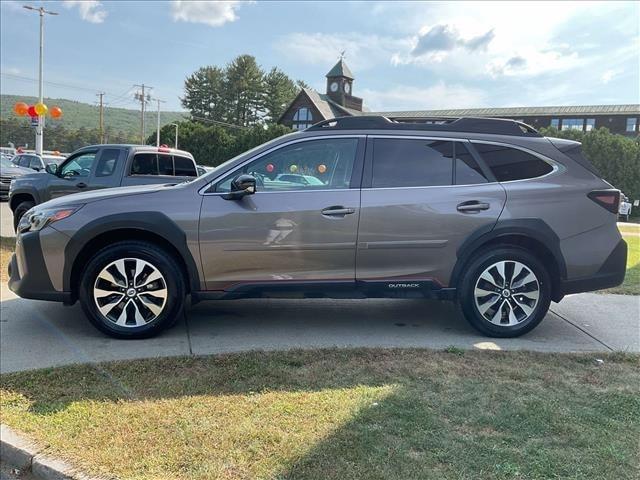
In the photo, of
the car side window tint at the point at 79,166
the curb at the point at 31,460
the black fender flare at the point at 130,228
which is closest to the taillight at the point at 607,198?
the black fender flare at the point at 130,228

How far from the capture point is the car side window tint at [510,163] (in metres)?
4.73

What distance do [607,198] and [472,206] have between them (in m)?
1.23

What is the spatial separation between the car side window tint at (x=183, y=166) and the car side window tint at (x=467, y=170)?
6.08 meters

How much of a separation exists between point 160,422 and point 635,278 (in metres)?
7.18

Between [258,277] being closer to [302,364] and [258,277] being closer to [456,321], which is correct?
[302,364]

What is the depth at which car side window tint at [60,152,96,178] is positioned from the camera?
9031 mm

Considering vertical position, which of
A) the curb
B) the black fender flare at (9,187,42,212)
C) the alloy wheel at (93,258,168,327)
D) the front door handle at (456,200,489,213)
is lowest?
the curb

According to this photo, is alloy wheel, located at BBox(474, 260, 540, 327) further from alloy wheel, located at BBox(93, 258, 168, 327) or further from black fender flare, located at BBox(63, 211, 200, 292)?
alloy wheel, located at BBox(93, 258, 168, 327)

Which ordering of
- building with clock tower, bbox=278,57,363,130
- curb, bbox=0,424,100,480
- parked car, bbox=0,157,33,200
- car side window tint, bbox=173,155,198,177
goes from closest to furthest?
1. curb, bbox=0,424,100,480
2. car side window tint, bbox=173,155,198,177
3. parked car, bbox=0,157,33,200
4. building with clock tower, bbox=278,57,363,130

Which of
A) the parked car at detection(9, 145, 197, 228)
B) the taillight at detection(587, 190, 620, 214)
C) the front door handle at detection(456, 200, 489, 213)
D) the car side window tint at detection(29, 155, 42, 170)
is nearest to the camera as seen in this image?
the front door handle at detection(456, 200, 489, 213)

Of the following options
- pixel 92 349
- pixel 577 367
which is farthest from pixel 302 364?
pixel 577 367

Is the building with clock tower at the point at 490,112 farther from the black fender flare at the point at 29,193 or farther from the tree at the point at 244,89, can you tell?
the black fender flare at the point at 29,193

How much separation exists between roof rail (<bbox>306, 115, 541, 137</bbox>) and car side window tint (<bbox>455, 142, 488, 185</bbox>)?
0.86 feet

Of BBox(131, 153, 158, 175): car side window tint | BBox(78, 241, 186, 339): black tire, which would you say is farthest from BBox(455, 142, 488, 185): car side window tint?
BBox(131, 153, 158, 175): car side window tint
